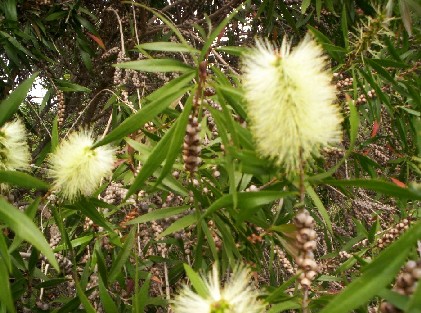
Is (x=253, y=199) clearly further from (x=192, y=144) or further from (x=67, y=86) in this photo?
(x=67, y=86)

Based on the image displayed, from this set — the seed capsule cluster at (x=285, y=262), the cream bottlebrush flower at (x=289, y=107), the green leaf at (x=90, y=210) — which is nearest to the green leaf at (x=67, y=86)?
the green leaf at (x=90, y=210)

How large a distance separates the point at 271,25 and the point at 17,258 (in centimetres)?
165

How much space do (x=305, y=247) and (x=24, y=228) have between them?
18.9 inches

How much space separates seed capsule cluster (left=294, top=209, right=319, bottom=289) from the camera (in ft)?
2.63

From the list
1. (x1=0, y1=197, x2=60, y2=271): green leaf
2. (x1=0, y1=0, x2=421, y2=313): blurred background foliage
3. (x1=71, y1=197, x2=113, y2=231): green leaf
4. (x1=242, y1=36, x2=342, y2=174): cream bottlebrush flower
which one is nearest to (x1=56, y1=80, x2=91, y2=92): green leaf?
(x1=0, y1=0, x2=421, y2=313): blurred background foliage

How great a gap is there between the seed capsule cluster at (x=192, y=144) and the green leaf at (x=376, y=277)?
400 mm

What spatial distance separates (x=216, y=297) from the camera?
0.80m

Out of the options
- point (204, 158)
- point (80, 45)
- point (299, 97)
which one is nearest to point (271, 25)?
point (80, 45)

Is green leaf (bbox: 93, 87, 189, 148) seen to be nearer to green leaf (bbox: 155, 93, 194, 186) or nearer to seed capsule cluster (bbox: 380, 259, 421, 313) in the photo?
green leaf (bbox: 155, 93, 194, 186)

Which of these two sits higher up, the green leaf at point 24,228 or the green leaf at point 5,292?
the green leaf at point 24,228

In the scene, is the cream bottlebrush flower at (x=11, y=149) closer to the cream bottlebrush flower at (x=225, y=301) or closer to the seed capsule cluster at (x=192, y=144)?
the seed capsule cluster at (x=192, y=144)

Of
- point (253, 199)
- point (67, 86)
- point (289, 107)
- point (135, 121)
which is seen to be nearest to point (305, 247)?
point (253, 199)

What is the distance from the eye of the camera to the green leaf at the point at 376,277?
0.66 m

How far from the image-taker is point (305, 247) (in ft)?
2.66
